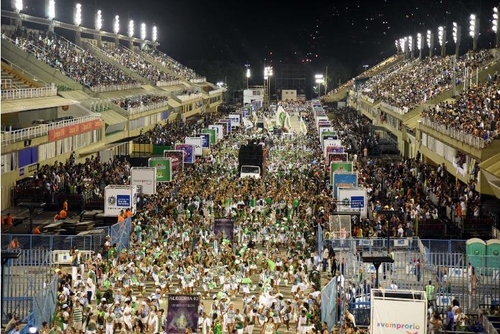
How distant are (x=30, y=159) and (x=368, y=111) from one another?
193ft

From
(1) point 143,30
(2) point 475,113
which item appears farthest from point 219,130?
(1) point 143,30

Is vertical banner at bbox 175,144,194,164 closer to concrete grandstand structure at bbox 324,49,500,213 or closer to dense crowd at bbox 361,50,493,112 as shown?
concrete grandstand structure at bbox 324,49,500,213

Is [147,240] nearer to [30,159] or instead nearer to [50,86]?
[30,159]

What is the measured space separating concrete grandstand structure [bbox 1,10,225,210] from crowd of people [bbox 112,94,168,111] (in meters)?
0.12

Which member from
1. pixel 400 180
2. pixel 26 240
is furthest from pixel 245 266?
pixel 400 180

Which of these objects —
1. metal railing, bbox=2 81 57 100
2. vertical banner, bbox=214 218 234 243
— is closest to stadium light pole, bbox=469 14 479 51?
metal railing, bbox=2 81 57 100

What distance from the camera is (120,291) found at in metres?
24.6

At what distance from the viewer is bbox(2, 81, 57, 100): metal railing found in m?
46.8

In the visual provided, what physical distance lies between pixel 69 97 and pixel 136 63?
158 feet

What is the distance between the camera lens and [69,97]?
59562mm

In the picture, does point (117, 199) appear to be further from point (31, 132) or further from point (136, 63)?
point (136, 63)

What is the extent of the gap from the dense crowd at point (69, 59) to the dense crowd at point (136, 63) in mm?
10667

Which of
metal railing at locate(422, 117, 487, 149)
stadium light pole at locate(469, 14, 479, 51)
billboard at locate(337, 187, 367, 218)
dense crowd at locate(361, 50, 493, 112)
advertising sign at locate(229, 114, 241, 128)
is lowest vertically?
billboard at locate(337, 187, 367, 218)

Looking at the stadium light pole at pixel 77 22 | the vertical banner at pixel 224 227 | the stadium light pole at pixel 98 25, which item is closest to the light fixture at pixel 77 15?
the stadium light pole at pixel 77 22
